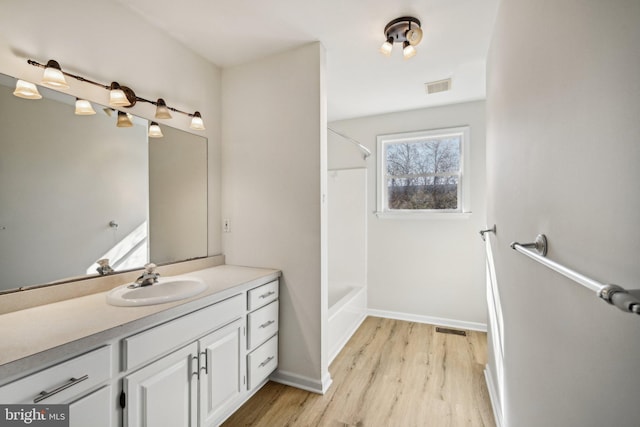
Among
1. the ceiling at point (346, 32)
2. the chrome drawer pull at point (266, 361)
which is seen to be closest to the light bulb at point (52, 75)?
the ceiling at point (346, 32)

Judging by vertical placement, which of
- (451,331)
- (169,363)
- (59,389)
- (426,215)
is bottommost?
(451,331)

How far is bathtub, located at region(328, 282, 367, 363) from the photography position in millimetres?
2543

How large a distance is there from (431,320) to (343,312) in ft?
4.10

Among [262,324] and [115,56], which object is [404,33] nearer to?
[115,56]

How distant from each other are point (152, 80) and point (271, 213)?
1.24 meters

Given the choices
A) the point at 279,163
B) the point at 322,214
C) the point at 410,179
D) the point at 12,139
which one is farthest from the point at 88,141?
the point at 410,179

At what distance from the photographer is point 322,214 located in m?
2.08

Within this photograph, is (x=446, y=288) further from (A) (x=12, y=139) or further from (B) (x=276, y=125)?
(A) (x=12, y=139)

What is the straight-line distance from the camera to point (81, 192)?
1540 millimetres

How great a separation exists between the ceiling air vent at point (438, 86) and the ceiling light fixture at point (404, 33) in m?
0.88

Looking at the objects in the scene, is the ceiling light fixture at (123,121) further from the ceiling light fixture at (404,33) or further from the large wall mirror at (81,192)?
the ceiling light fixture at (404,33)

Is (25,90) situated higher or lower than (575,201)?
higher

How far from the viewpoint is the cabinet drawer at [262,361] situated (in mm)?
1875

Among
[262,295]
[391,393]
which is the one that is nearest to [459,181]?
[391,393]
